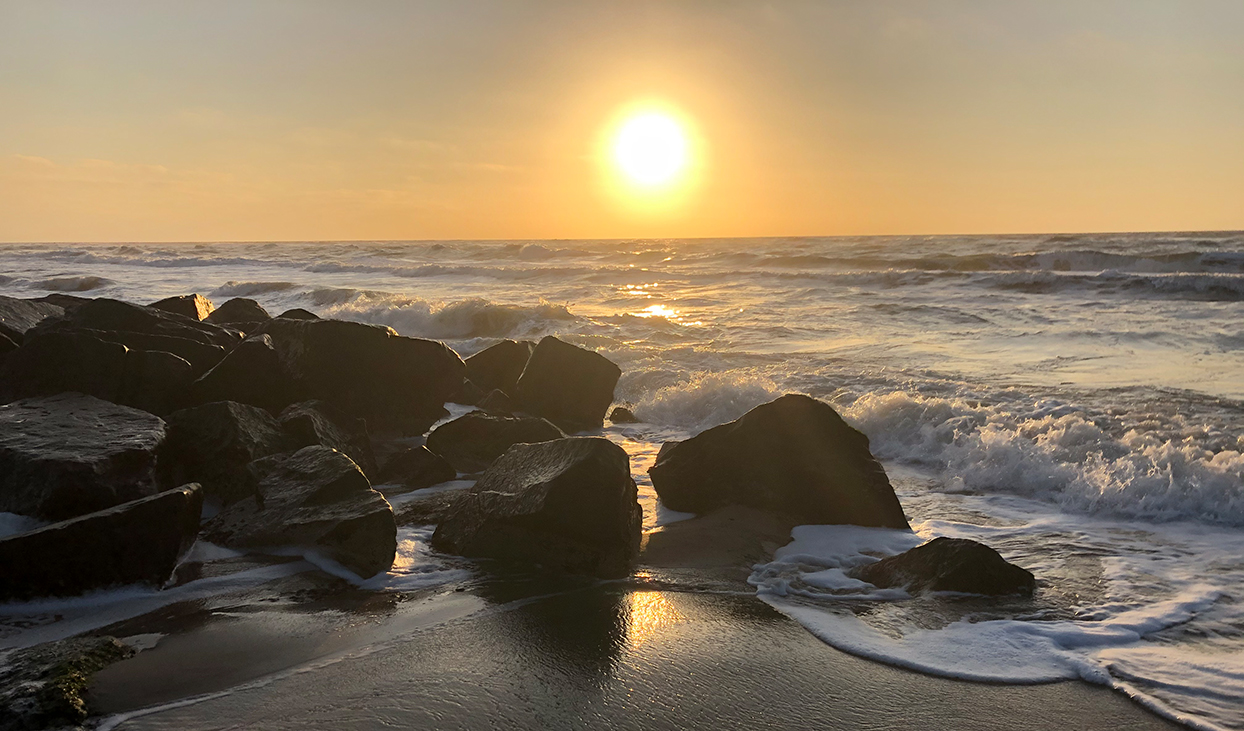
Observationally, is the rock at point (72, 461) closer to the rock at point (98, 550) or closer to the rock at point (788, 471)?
the rock at point (98, 550)

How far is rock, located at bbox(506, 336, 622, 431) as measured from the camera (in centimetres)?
941

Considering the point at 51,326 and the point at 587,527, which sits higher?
the point at 51,326

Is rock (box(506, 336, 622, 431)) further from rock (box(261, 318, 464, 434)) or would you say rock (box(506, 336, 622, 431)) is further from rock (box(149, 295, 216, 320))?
rock (box(149, 295, 216, 320))

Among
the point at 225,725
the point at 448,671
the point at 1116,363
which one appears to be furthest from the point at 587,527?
the point at 1116,363

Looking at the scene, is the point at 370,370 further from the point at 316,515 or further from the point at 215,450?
the point at 316,515

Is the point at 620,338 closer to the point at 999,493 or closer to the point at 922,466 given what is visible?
the point at 922,466

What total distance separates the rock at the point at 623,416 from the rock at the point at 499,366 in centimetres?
137

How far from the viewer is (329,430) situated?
21.5 feet

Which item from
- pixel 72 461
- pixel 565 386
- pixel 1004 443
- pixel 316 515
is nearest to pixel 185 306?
pixel 565 386

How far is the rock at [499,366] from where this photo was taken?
10.6 meters

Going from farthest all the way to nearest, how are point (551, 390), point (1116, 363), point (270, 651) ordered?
point (1116, 363), point (551, 390), point (270, 651)

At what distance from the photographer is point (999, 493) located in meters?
6.92

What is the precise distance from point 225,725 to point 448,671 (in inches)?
35.0

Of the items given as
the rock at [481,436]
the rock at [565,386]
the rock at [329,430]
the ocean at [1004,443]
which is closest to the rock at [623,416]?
the ocean at [1004,443]
